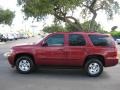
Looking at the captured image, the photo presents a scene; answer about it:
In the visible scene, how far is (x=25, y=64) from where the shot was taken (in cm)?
1337

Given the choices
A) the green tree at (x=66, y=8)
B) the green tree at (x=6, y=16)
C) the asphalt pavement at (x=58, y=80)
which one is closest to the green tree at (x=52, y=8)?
the green tree at (x=66, y=8)

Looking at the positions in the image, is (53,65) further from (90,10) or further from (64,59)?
(90,10)

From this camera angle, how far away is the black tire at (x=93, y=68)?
42.7ft

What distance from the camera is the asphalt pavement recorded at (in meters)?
10.4

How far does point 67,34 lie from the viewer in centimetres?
1334

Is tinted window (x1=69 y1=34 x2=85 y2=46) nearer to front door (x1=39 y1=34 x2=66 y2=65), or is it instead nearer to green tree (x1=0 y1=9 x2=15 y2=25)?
front door (x1=39 y1=34 x2=66 y2=65)

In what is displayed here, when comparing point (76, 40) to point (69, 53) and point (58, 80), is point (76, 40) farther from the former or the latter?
point (58, 80)

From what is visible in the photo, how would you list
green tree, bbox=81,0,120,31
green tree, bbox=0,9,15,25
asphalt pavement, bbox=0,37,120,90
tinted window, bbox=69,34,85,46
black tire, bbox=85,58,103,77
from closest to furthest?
asphalt pavement, bbox=0,37,120,90 → black tire, bbox=85,58,103,77 → tinted window, bbox=69,34,85,46 → green tree, bbox=81,0,120,31 → green tree, bbox=0,9,15,25

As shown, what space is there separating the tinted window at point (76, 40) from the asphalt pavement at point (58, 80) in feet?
4.09

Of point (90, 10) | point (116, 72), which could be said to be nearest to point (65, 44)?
point (116, 72)

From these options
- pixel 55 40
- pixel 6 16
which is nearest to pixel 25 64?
pixel 55 40

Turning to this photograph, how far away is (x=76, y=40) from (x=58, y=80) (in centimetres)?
218

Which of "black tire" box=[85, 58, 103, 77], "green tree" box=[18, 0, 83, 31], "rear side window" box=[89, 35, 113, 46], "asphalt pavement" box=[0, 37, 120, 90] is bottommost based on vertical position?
"asphalt pavement" box=[0, 37, 120, 90]

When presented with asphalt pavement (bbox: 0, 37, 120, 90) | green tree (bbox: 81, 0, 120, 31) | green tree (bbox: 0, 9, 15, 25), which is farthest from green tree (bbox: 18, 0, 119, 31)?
green tree (bbox: 0, 9, 15, 25)
